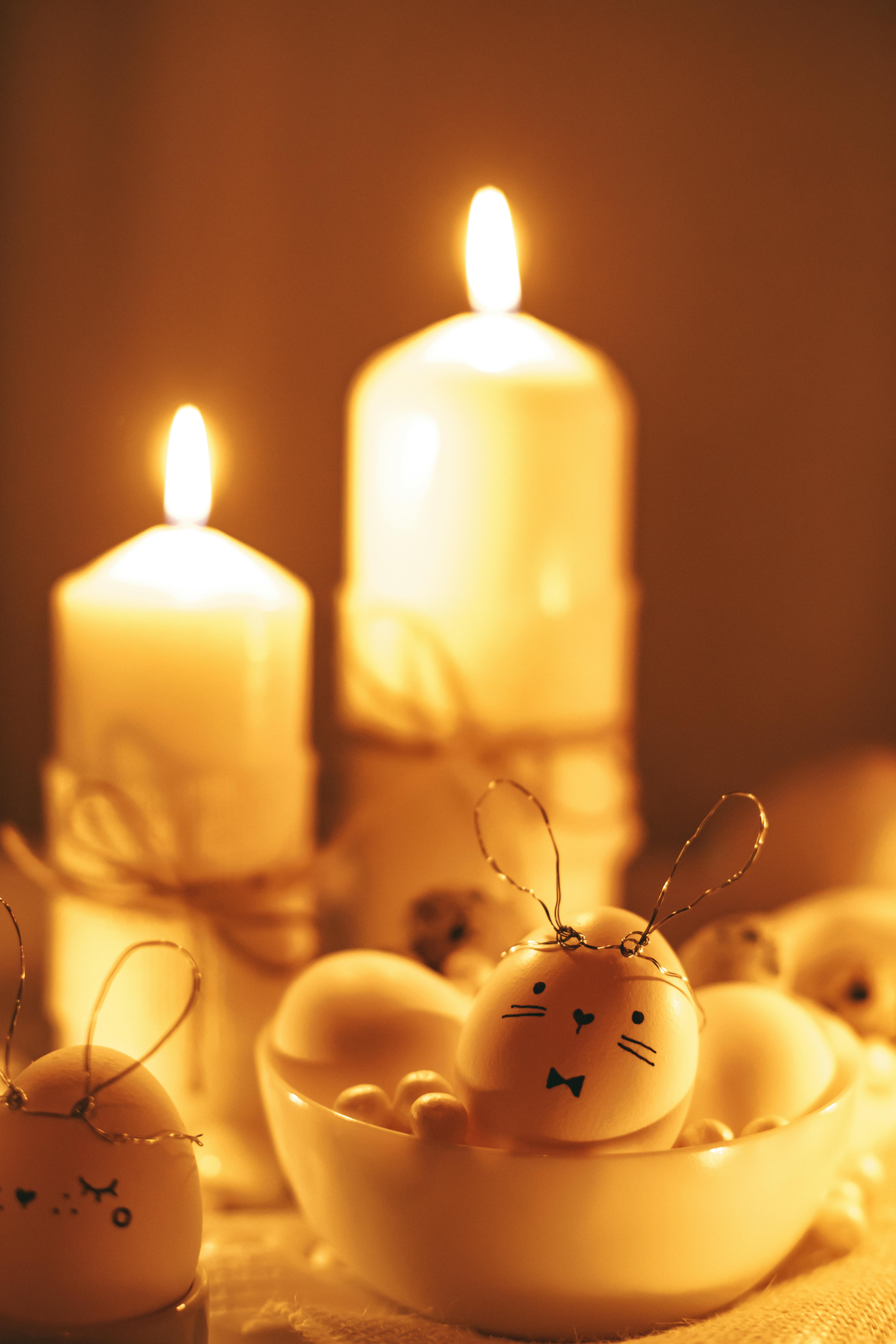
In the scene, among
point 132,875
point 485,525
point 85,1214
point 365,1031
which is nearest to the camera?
point 85,1214

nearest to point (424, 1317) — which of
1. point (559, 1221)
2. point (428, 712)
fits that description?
point (559, 1221)

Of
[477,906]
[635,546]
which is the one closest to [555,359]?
[477,906]

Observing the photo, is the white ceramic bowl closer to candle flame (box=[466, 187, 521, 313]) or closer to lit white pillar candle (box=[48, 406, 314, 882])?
lit white pillar candle (box=[48, 406, 314, 882])

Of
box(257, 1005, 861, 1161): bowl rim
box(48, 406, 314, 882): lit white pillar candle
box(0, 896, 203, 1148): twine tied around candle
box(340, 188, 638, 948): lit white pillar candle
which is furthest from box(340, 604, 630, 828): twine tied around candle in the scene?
box(0, 896, 203, 1148): twine tied around candle

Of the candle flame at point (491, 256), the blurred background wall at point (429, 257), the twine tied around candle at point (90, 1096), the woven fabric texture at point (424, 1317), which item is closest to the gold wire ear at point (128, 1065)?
the twine tied around candle at point (90, 1096)

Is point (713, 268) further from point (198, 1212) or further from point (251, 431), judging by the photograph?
point (198, 1212)

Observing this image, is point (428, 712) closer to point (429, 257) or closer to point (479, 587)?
point (479, 587)
